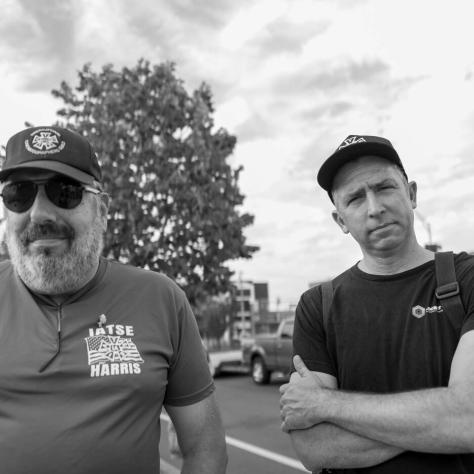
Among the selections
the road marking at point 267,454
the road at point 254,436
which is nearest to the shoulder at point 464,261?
the road at point 254,436

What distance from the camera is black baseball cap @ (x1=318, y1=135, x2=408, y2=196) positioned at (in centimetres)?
230

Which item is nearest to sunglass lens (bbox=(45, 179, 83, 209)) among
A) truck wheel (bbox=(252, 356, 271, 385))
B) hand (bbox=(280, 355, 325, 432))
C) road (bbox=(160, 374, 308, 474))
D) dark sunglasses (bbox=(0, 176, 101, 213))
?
dark sunglasses (bbox=(0, 176, 101, 213))

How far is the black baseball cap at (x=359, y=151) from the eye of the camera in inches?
90.4

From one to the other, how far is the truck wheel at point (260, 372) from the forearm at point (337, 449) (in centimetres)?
1343

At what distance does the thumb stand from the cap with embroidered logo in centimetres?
107

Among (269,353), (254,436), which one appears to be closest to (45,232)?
(254,436)

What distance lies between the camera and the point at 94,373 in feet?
6.53

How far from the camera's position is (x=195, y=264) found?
5781 mm

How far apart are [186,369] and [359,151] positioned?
1104mm

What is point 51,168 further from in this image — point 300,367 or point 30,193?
point 300,367

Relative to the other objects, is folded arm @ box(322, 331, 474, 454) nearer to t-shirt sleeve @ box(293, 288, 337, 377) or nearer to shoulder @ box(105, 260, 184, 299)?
t-shirt sleeve @ box(293, 288, 337, 377)

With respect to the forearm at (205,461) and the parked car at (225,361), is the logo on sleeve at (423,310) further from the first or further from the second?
the parked car at (225,361)

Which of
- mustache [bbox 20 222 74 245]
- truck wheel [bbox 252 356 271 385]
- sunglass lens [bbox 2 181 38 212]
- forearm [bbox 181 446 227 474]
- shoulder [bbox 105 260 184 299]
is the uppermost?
sunglass lens [bbox 2 181 38 212]

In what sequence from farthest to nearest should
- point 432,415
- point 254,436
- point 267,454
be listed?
point 254,436 → point 267,454 → point 432,415
